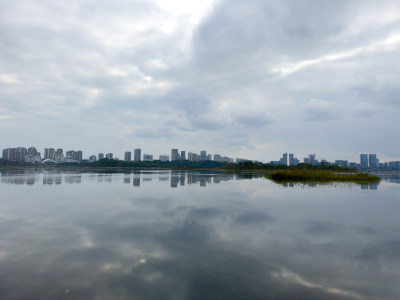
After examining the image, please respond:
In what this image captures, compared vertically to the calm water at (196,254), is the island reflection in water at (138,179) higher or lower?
lower

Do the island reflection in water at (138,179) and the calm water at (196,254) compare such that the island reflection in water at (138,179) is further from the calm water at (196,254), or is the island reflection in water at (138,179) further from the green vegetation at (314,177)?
the calm water at (196,254)

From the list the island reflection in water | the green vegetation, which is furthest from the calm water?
the green vegetation

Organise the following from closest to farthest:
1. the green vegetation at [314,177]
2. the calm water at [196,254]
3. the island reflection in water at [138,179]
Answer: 1. the calm water at [196,254]
2. the island reflection in water at [138,179]
3. the green vegetation at [314,177]

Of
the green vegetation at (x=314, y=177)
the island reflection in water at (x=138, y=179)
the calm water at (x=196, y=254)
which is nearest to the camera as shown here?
the calm water at (x=196, y=254)

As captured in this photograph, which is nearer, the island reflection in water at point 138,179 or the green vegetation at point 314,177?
the island reflection in water at point 138,179

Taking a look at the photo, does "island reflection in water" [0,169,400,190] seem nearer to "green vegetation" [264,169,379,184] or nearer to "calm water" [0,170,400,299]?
"green vegetation" [264,169,379,184]

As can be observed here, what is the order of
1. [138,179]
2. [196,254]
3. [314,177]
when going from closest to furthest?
1. [196,254]
2. [314,177]
3. [138,179]

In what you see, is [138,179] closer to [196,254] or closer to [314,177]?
[314,177]

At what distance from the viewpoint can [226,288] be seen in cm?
710

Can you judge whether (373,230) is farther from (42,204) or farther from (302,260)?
(42,204)

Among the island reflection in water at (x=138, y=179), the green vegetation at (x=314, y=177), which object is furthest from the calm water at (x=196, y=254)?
the green vegetation at (x=314, y=177)

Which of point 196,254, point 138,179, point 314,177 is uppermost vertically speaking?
point 314,177

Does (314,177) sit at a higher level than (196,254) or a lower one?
higher

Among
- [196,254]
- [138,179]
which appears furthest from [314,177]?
[196,254]
